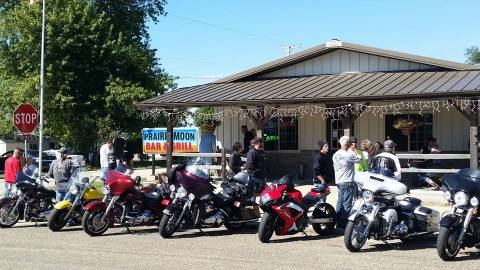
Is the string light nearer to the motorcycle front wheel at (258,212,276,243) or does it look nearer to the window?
the window

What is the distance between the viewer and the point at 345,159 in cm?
1038

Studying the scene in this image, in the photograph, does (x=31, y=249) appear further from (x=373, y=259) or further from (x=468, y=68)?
(x=468, y=68)

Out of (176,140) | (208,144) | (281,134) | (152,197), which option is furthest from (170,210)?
(176,140)

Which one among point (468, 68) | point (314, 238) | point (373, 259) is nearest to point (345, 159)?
point (314, 238)

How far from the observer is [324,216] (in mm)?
10586

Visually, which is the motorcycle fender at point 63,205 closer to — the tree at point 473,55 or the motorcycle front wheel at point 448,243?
the motorcycle front wheel at point 448,243

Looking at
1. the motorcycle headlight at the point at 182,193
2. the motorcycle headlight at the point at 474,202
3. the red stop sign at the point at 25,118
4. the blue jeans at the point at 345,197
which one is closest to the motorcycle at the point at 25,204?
the red stop sign at the point at 25,118

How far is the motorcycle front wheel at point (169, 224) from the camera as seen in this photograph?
405 inches

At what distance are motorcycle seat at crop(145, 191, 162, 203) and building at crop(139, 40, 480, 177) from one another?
6.82 m

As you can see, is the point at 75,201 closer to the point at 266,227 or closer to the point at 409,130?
the point at 266,227

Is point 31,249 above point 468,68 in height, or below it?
below

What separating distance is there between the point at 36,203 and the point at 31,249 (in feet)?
9.94

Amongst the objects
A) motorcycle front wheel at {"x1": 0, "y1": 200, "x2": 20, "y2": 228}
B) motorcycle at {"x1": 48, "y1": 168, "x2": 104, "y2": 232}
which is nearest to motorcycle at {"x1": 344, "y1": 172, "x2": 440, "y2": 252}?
motorcycle at {"x1": 48, "y1": 168, "x2": 104, "y2": 232}

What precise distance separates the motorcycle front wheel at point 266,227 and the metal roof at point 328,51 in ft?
34.0
